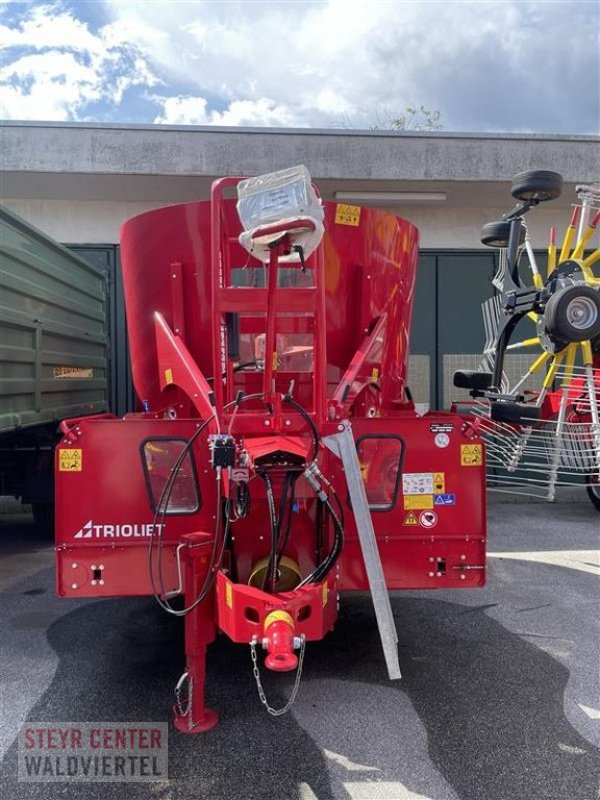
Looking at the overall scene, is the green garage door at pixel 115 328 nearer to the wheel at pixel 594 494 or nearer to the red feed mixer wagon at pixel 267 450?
the red feed mixer wagon at pixel 267 450

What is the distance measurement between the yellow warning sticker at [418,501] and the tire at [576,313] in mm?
1201

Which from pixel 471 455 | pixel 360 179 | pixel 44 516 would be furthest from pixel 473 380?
pixel 44 516

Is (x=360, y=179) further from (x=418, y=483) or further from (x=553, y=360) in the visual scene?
(x=418, y=483)

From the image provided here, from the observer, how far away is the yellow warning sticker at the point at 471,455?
2.89m

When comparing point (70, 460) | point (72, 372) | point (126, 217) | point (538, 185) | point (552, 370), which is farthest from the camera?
point (126, 217)

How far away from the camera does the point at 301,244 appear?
2.11 m

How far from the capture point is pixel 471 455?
2900 millimetres

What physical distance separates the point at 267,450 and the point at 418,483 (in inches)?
37.0

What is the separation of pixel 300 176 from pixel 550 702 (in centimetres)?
254

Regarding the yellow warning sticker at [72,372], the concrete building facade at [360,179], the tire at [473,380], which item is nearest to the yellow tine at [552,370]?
the tire at [473,380]

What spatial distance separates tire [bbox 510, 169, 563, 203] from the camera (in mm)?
3697

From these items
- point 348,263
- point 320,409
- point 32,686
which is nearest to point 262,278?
point 348,263

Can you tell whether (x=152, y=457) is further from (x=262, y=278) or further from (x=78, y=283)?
(x=78, y=283)

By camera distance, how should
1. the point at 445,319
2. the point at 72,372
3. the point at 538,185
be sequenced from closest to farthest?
1. the point at 538,185
2. the point at 72,372
3. the point at 445,319
